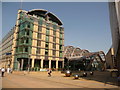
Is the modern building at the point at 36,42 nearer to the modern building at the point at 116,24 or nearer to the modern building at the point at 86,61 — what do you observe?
the modern building at the point at 86,61

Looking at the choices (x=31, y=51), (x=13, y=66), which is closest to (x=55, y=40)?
(x=31, y=51)

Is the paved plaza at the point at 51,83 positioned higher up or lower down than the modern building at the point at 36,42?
lower down

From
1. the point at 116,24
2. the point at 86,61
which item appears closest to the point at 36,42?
the point at 86,61

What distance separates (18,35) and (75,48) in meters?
34.5

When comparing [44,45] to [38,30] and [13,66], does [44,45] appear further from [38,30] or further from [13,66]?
[13,66]

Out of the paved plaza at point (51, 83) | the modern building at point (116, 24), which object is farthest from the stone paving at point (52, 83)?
the modern building at point (116, 24)

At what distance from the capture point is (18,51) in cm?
4684

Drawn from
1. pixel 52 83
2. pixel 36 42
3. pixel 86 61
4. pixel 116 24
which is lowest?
pixel 52 83

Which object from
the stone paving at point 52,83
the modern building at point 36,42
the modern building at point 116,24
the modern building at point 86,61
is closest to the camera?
the stone paving at point 52,83

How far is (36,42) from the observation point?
49375 millimetres

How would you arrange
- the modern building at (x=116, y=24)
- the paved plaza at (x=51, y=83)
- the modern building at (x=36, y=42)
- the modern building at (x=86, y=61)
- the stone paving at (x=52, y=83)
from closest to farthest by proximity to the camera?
the paved plaza at (x=51, y=83) → the stone paving at (x=52, y=83) → the modern building at (x=116, y=24) → the modern building at (x=36, y=42) → the modern building at (x=86, y=61)

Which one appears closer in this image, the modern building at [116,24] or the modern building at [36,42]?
the modern building at [116,24]

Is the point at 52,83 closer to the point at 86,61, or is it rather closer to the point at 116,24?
the point at 116,24

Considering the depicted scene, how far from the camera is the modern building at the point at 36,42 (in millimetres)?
46906
